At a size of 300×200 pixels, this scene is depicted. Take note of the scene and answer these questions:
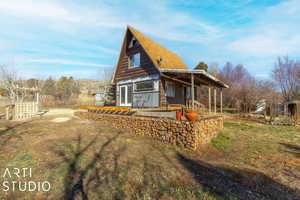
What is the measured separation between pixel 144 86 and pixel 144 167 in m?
8.43

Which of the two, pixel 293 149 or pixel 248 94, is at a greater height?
pixel 248 94

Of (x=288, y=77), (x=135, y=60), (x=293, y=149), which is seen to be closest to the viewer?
(x=293, y=149)

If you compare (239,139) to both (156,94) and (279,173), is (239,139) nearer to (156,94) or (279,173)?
(279,173)

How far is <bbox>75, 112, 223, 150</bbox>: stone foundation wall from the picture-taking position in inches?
253

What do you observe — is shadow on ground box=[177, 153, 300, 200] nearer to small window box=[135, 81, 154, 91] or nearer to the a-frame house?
the a-frame house

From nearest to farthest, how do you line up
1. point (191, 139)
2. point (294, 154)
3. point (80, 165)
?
point (80, 165), point (294, 154), point (191, 139)

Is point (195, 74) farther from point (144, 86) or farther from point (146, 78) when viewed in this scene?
point (144, 86)

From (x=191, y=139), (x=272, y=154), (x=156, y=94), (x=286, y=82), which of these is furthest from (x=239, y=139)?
(x=286, y=82)

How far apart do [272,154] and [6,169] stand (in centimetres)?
903

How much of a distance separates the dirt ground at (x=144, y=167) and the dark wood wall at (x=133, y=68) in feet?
21.5

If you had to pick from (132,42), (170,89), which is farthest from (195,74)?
(132,42)

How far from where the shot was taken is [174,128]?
22.7 feet

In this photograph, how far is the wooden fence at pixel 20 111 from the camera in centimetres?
1032

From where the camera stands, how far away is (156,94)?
37.6ft
